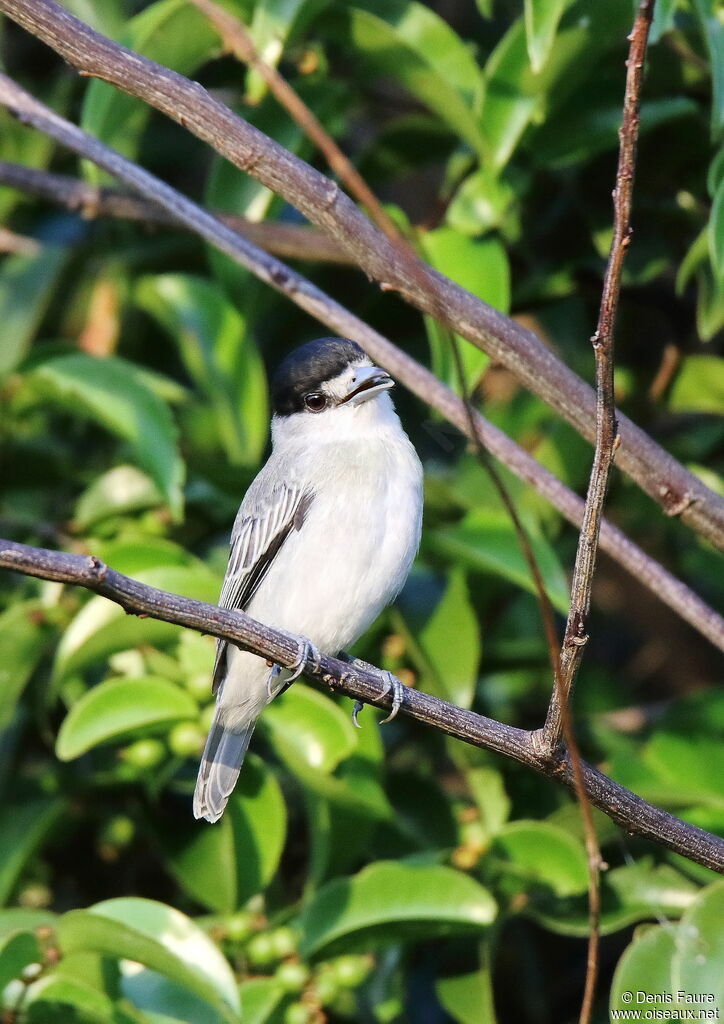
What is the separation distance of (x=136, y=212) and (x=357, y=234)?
52.4 inches

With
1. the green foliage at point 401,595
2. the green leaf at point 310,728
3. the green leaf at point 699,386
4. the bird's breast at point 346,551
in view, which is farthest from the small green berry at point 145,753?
the green leaf at point 699,386

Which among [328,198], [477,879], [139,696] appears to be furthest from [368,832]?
[328,198]

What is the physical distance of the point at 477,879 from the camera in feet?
10.4

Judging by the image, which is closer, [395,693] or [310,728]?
[395,693]

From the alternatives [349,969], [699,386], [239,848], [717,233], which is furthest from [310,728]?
[699,386]

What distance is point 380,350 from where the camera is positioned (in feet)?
10.3

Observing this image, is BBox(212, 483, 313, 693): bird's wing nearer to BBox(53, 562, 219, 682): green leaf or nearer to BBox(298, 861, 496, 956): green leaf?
BBox(53, 562, 219, 682): green leaf

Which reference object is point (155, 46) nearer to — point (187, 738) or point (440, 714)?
point (187, 738)

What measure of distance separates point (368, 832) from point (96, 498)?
124 centimetres

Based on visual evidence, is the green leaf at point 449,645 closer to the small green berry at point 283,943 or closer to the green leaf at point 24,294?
the small green berry at point 283,943

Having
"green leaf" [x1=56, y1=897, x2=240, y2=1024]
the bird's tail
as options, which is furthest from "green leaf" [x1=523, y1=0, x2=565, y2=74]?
"green leaf" [x1=56, y1=897, x2=240, y2=1024]

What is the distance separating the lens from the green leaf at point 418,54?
327 centimetres

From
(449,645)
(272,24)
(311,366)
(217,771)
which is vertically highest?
(272,24)

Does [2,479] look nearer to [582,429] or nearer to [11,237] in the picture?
[11,237]
